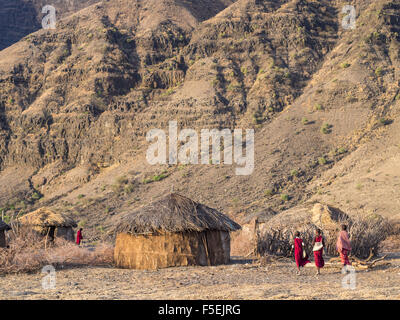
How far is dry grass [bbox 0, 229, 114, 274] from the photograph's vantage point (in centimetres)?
1478

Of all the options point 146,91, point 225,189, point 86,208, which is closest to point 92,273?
point 225,189

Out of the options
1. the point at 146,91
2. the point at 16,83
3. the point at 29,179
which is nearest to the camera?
the point at 29,179

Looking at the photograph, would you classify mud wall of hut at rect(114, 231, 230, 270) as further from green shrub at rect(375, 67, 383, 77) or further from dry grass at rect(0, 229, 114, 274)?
green shrub at rect(375, 67, 383, 77)

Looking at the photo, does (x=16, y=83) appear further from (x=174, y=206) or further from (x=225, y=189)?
(x=174, y=206)

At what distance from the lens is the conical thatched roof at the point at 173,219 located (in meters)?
15.6

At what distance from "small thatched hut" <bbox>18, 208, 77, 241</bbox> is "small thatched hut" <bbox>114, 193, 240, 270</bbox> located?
9871 millimetres

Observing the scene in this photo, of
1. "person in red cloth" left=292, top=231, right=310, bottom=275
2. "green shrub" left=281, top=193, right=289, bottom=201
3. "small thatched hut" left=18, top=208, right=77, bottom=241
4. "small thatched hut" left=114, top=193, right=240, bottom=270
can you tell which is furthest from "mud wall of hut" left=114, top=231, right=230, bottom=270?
"green shrub" left=281, top=193, right=289, bottom=201

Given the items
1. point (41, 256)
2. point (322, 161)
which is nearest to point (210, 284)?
point (41, 256)

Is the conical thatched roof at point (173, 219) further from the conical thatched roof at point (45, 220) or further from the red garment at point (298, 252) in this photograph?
the conical thatched roof at point (45, 220)

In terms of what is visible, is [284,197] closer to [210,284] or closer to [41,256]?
[41,256]

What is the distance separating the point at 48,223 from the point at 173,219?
38.2 feet

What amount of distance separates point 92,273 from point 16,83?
51833 mm

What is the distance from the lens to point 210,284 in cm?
1199

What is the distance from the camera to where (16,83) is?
61812 millimetres
